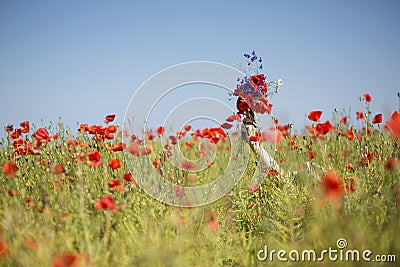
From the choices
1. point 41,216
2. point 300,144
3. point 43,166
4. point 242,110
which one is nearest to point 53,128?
point 43,166

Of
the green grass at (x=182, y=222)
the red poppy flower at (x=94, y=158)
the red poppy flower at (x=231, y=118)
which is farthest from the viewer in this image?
the red poppy flower at (x=231, y=118)

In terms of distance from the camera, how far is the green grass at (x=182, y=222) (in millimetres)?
2365

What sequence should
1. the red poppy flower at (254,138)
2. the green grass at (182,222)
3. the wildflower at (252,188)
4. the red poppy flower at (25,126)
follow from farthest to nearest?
the red poppy flower at (25,126) → the red poppy flower at (254,138) → the wildflower at (252,188) → the green grass at (182,222)

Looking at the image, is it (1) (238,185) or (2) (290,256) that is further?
(1) (238,185)

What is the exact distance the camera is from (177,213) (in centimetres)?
313

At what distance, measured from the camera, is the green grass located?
7.76 ft

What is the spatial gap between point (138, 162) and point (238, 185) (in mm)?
1052

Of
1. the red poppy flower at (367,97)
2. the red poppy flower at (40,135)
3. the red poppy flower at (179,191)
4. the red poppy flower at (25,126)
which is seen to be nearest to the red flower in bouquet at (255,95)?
the red poppy flower at (367,97)

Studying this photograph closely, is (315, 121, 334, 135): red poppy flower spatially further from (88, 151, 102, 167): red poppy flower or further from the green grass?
(88, 151, 102, 167): red poppy flower

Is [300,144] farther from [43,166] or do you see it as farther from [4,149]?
[4,149]

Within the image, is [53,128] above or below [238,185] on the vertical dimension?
above

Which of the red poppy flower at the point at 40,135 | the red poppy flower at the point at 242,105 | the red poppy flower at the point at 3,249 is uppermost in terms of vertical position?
the red poppy flower at the point at 242,105

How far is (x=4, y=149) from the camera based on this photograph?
4645 millimetres

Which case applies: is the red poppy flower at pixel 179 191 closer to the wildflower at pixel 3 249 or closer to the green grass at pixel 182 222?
the green grass at pixel 182 222
